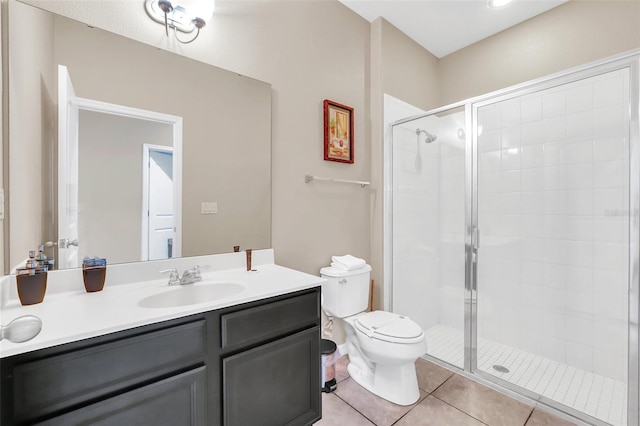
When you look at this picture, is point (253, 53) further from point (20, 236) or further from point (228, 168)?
point (20, 236)

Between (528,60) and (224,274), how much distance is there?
116 inches

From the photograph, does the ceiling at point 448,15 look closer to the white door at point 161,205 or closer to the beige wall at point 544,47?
the beige wall at point 544,47

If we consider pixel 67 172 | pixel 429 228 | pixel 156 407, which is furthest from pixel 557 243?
pixel 67 172

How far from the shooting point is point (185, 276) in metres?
1.40

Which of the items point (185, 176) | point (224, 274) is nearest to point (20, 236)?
point (185, 176)

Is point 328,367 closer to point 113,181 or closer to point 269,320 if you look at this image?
point 269,320

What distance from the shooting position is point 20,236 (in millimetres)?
1139

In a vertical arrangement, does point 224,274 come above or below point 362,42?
below

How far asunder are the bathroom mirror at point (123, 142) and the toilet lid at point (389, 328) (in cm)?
83

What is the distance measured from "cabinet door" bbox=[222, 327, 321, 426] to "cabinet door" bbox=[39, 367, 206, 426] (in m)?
0.10

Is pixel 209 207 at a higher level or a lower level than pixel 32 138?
lower

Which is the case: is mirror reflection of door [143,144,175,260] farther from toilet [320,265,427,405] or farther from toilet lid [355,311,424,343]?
toilet lid [355,311,424,343]

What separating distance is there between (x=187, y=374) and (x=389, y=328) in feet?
3.87


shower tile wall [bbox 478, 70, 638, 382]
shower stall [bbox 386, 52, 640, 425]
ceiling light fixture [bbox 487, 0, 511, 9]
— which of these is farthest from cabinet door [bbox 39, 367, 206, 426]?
ceiling light fixture [bbox 487, 0, 511, 9]
